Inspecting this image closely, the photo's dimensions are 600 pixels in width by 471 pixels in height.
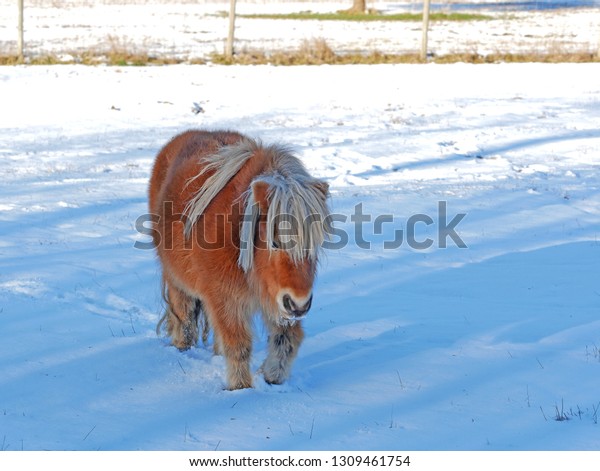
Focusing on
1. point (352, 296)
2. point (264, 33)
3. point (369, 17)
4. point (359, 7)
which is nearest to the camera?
point (352, 296)

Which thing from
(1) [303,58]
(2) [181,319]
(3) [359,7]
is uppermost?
(3) [359,7]

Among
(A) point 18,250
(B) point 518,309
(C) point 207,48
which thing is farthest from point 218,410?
(C) point 207,48

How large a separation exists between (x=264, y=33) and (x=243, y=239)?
28.8 meters

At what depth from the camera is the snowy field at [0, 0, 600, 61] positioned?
986 inches

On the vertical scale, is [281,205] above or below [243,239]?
above

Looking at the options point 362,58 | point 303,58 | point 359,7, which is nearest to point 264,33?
Answer: point 303,58

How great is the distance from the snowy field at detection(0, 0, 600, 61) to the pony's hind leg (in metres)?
17.5

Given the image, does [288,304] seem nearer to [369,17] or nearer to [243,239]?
[243,239]

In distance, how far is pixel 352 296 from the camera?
6.73 meters

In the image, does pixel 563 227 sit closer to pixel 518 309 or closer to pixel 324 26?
pixel 518 309

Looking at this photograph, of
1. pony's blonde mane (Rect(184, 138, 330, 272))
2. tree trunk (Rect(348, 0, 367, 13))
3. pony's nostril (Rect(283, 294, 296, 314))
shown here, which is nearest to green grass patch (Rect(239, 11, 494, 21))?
tree trunk (Rect(348, 0, 367, 13))

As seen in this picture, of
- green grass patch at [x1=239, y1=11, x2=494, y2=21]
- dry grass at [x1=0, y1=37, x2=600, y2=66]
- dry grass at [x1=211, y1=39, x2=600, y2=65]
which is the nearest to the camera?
dry grass at [x1=0, y1=37, x2=600, y2=66]

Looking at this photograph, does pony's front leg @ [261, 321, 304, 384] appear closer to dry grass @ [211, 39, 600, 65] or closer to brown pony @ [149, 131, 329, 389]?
brown pony @ [149, 131, 329, 389]

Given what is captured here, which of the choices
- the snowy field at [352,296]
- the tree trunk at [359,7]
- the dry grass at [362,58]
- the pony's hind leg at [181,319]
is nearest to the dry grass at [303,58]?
the dry grass at [362,58]
